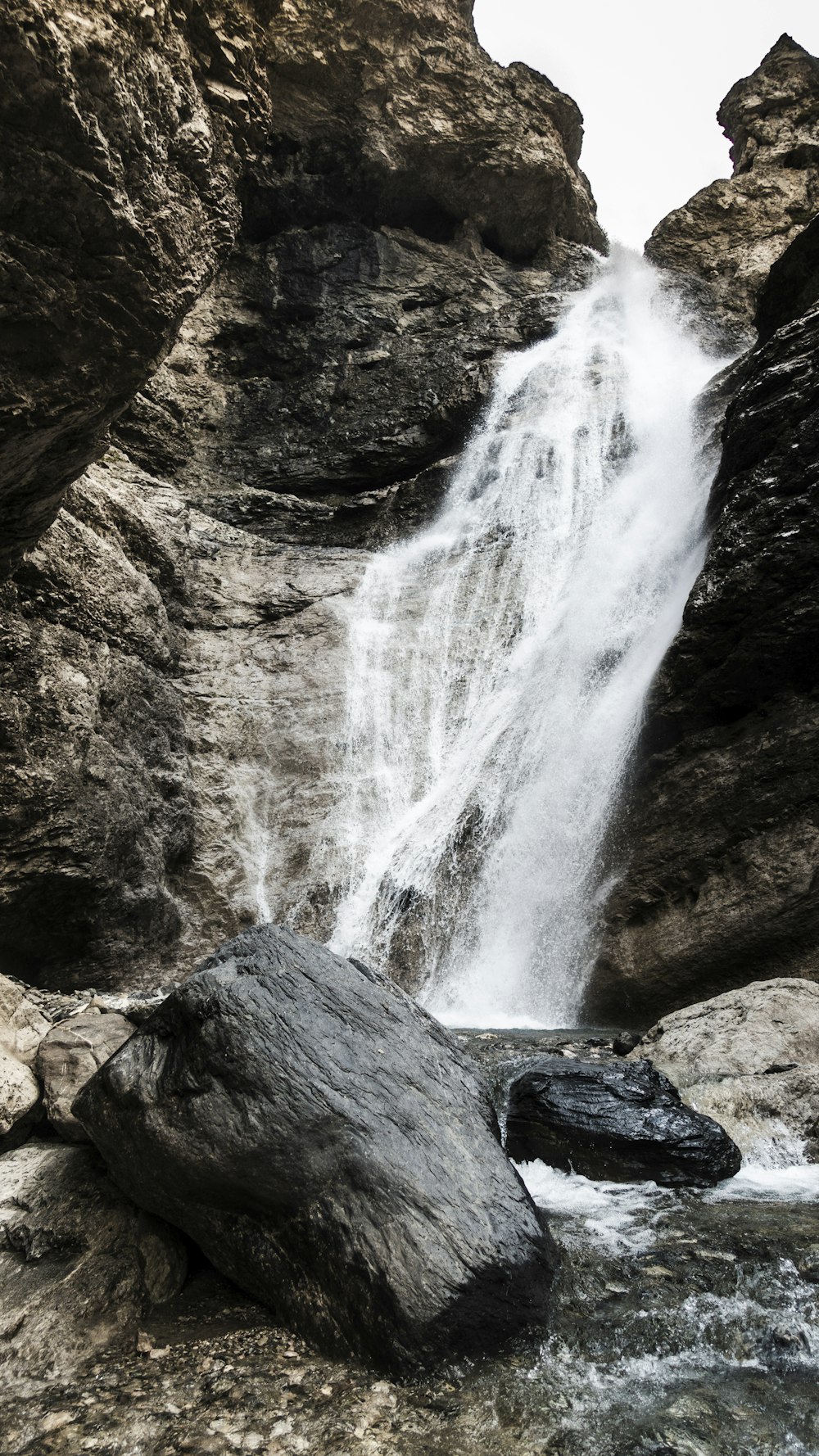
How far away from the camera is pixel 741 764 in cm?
1010

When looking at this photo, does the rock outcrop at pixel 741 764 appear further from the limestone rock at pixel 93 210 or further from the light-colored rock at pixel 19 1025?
the limestone rock at pixel 93 210

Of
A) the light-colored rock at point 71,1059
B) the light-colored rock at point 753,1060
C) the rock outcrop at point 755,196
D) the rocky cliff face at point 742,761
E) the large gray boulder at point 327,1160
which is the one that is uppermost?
the rock outcrop at point 755,196

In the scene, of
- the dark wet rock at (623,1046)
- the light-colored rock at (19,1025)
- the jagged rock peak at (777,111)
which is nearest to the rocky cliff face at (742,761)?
the dark wet rock at (623,1046)

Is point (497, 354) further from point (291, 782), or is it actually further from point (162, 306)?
point (162, 306)

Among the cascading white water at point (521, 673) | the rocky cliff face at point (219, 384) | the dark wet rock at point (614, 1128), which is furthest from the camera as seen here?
the cascading white water at point (521, 673)

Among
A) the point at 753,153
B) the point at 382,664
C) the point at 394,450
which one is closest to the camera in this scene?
the point at 382,664

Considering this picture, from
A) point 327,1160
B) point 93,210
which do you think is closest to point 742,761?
point 327,1160

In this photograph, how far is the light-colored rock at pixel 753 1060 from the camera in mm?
5844

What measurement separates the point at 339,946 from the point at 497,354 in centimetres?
1751

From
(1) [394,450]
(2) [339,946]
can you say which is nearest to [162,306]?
(2) [339,946]

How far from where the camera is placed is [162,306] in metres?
5.61

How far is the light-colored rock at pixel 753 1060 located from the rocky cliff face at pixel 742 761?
2.09 meters

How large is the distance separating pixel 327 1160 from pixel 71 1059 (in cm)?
232

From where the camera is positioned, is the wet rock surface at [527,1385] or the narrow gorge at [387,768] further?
the narrow gorge at [387,768]
